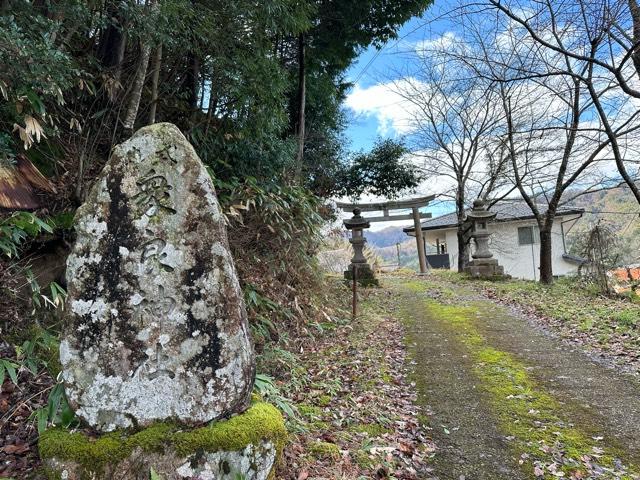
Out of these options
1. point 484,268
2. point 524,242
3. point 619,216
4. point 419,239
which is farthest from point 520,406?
point 524,242

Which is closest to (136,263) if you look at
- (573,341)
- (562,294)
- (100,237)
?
(100,237)

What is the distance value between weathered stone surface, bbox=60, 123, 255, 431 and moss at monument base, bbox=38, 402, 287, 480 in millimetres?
88

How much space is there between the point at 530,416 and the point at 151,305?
3465 mm

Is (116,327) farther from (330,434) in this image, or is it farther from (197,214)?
(330,434)

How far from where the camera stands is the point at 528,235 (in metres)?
20.2

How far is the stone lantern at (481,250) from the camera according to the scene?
41.9 ft

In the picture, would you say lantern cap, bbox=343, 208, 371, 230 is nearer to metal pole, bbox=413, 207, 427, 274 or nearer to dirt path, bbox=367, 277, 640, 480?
metal pole, bbox=413, 207, 427, 274

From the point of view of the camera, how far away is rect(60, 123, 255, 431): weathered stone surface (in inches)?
84.1

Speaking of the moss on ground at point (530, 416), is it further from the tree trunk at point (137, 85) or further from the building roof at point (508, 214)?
the building roof at point (508, 214)

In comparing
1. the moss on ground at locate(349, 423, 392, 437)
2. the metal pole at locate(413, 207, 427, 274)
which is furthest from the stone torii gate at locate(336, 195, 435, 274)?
the moss on ground at locate(349, 423, 392, 437)

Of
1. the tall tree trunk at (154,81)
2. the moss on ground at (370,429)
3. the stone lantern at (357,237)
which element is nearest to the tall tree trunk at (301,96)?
the tall tree trunk at (154,81)

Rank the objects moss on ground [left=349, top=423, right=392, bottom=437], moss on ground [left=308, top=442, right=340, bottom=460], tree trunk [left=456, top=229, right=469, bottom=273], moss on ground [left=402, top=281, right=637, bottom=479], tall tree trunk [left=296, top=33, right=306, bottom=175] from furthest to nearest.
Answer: tree trunk [left=456, top=229, right=469, bottom=273], tall tree trunk [left=296, top=33, right=306, bottom=175], moss on ground [left=349, top=423, right=392, bottom=437], moss on ground [left=402, top=281, right=637, bottom=479], moss on ground [left=308, top=442, right=340, bottom=460]

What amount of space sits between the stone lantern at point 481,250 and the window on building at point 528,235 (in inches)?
338

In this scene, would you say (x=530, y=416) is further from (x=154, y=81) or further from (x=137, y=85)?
(x=154, y=81)
